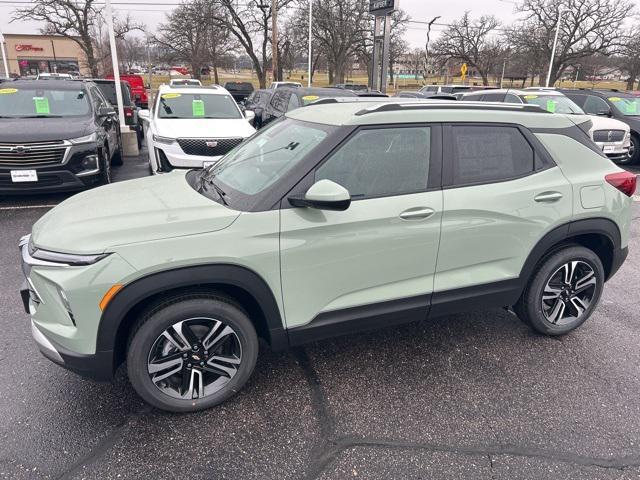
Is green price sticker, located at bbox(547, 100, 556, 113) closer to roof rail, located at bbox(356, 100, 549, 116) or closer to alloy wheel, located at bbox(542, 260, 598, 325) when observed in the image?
roof rail, located at bbox(356, 100, 549, 116)

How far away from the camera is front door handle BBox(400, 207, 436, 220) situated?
9.10ft

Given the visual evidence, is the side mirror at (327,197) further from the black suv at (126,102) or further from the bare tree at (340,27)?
the bare tree at (340,27)

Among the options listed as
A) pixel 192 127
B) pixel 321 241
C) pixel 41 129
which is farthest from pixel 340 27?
pixel 321 241

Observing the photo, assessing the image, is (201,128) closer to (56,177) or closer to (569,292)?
(56,177)

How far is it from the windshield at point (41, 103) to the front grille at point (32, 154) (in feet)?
4.00

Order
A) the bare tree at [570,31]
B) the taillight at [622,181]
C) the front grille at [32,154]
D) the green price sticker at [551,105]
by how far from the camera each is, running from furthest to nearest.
Result: 1. the bare tree at [570,31]
2. the green price sticker at [551,105]
3. the front grille at [32,154]
4. the taillight at [622,181]

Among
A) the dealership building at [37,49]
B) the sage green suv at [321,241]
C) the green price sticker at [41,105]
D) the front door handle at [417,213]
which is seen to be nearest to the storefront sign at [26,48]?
the dealership building at [37,49]

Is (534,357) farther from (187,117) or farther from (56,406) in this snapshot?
(187,117)

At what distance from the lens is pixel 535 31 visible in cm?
4003

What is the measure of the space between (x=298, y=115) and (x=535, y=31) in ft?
147

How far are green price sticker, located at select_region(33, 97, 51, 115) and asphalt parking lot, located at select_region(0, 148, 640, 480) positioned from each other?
4892 mm

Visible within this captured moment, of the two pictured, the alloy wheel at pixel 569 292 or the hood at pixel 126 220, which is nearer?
the hood at pixel 126 220

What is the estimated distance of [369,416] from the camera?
2689 mm

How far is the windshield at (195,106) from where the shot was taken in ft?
28.5
